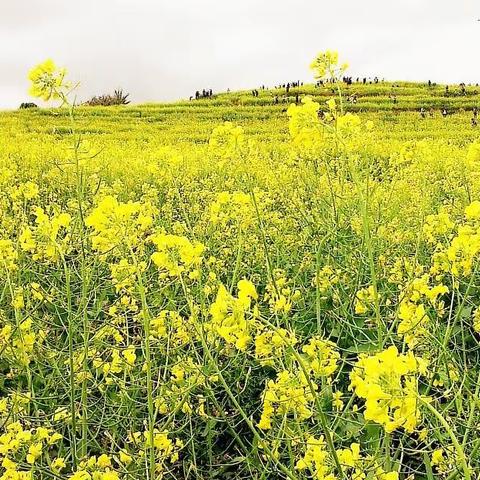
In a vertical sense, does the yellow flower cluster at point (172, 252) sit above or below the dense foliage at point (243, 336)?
above

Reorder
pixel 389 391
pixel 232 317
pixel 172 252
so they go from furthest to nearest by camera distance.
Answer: pixel 172 252 < pixel 232 317 < pixel 389 391

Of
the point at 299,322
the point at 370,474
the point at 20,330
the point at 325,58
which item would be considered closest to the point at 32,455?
the point at 20,330

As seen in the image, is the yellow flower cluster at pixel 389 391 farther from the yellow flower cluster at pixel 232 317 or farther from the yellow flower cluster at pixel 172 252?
the yellow flower cluster at pixel 172 252

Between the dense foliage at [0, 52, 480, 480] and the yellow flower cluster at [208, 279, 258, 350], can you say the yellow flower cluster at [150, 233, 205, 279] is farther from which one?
the yellow flower cluster at [208, 279, 258, 350]

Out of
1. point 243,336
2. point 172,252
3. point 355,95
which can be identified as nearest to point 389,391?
point 243,336

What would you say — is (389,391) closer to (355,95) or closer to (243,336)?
(243,336)

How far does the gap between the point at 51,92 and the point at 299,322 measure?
184 cm

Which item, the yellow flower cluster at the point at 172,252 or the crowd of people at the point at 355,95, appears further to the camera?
the crowd of people at the point at 355,95

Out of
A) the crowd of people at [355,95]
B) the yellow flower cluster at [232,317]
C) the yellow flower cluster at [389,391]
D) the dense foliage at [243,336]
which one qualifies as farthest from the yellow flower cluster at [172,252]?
the crowd of people at [355,95]

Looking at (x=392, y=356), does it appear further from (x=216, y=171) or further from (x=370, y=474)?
(x=216, y=171)

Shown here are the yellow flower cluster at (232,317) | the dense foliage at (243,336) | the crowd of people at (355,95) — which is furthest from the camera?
the crowd of people at (355,95)

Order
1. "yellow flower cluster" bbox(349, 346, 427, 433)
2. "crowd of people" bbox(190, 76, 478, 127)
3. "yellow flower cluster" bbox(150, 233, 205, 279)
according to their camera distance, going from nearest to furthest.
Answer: "yellow flower cluster" bbox(349, 346, 427, 433), "yellow flower cluster" bbox(150, 233, 205, 279), "crowd of people" bbox(190, 76, 478, 127)

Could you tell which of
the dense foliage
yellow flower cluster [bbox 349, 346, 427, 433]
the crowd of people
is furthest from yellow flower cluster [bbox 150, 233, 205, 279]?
the crowd of people

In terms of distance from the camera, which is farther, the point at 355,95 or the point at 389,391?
the point at 355,95
